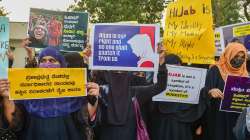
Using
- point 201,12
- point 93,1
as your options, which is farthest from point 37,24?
point 93,1

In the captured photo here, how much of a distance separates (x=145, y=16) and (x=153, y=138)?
12.8 metres

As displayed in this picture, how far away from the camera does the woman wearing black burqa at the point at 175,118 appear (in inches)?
212

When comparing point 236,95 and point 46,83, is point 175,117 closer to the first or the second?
point 236,95

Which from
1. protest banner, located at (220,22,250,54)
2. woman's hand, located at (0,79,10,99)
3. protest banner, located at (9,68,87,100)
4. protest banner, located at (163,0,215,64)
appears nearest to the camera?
woman's hand, located at (0,79,10,99)

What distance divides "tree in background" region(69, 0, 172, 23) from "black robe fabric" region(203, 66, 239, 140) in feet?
39.4

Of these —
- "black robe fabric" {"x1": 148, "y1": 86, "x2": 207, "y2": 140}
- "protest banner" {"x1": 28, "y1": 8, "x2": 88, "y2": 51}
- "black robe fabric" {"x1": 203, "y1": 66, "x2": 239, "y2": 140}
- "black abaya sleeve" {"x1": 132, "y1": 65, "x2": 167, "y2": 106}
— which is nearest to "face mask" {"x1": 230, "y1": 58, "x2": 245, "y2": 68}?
"black robe fabric" {"x1": 203, "y1": 66, "x2": 239, "y2": 140}

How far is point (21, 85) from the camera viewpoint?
4555mm

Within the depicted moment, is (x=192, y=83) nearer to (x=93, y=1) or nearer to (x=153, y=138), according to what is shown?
(x=153, y=138)

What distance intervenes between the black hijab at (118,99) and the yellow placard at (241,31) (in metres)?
3.00

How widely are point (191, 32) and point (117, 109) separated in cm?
139

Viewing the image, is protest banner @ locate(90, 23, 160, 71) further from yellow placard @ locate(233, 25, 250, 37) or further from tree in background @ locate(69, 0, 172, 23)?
tree in background @ locate(69, 0, 172, 23)

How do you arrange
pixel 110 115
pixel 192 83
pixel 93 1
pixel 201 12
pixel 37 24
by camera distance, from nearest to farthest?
pixel 110 115, pixel 192 83, pixel 201 12, pixel 37 24, pixel 93 1

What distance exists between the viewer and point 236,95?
17.6 ft

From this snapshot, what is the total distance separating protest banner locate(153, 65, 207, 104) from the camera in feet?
17.8
